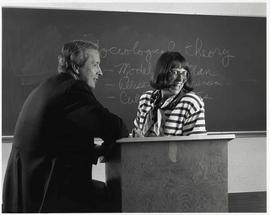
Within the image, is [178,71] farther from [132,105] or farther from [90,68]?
[132,105]

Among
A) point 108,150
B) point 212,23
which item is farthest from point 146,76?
point 108,150

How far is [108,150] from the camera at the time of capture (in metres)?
1.86

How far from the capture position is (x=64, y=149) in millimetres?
1905

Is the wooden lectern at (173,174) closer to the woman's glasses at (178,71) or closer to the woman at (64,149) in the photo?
the woman at (64,149)

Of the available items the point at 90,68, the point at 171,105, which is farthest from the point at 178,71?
the point at 90,68

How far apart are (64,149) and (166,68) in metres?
0.84

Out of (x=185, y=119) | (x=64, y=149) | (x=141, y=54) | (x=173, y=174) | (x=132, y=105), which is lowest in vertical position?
(x=173, y=174)

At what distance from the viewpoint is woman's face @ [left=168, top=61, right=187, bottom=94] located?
229 cm

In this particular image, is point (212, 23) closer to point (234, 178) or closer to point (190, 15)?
point (190, 15)

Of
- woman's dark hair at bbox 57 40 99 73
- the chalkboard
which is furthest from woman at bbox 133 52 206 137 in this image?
the chalkboard

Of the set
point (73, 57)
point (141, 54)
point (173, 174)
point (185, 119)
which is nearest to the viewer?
point (173, 174)

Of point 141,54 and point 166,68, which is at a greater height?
point 141,54

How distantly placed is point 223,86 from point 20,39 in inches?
80.0

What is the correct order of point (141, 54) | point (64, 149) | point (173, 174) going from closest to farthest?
point (173, 174), point (64, 149), point (141, 54)
